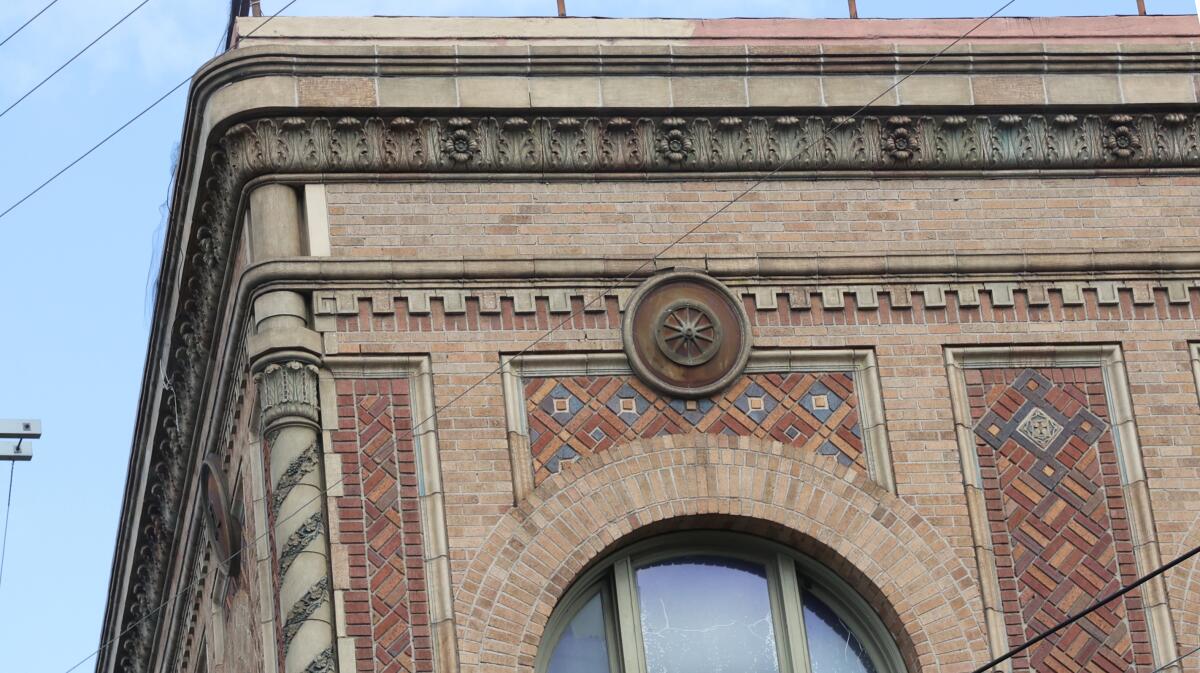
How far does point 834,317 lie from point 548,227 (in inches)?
81.5

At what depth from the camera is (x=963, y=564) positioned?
819 inches

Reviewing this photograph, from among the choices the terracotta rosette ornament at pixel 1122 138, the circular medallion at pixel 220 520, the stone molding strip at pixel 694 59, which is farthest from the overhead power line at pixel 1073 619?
the circular medallion at pixel 220 520

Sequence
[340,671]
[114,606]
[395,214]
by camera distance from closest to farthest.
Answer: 1. [340,671]
2. [395,214]
3. [114,606]

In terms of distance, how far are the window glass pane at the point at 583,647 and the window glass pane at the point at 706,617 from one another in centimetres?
30

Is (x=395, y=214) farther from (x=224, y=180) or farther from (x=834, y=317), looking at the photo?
(x=834, y=317)

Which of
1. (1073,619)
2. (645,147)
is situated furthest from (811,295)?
(1073,619)

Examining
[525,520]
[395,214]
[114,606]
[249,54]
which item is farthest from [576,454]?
[114,606]

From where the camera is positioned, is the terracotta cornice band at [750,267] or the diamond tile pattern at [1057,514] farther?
the terracotta cornice band at [750,267]

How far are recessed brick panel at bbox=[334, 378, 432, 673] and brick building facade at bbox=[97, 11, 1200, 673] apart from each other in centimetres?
2

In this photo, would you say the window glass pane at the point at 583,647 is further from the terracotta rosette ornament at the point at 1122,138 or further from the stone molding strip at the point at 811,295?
the terracotta rosette ornament at the point at 1122,138

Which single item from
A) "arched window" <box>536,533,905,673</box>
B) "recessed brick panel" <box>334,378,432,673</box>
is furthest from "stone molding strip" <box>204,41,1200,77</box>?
"arched window" <box>536,533,905,673</box>

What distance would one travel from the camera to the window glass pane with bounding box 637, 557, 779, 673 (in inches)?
818

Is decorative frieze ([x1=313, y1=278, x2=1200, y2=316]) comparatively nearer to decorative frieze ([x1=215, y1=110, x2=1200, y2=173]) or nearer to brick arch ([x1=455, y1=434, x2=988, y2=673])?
decorative frieze ([x1=215, y1=110, x2=1200, y2=173])

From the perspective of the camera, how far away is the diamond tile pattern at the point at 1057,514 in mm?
20766
